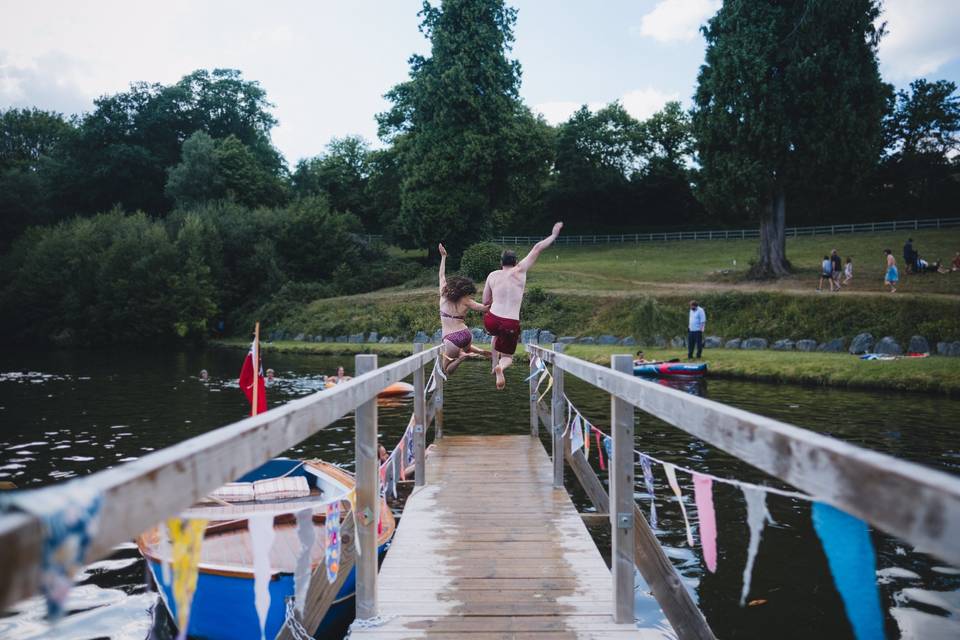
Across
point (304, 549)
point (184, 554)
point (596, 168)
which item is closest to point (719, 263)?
point (596, 168)

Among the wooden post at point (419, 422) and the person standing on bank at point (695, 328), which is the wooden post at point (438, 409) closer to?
the wooden post at point (419, 422)

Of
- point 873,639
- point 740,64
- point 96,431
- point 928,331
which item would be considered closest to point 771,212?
point 740,64

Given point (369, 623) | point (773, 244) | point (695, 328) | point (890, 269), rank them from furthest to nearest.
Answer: point (773, 244) < point (890, 269) < point (695, 328) < point (369, 623)

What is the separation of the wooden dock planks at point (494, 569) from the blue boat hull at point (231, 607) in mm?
754

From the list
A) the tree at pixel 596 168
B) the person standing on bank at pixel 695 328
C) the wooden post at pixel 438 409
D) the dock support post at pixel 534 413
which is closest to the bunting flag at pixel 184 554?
the dock support post at pixel 534 413

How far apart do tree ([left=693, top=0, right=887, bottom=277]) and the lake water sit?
16.1 metres

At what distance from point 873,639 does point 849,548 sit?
267 mm

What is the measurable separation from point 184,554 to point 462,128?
150ft

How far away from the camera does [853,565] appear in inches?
70.7

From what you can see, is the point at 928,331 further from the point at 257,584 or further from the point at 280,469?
the point at 257,584

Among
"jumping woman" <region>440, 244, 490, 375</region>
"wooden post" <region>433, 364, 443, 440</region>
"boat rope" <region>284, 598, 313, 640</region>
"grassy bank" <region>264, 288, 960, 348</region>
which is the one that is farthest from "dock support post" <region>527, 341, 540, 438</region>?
"grassy bank" <region>264, 288, 960, 348</region>

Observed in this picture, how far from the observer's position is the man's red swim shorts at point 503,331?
9.32m

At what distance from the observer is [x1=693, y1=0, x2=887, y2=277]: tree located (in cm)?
3070

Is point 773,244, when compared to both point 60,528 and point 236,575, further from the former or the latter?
point 60,528
